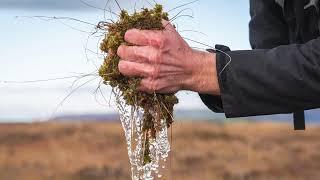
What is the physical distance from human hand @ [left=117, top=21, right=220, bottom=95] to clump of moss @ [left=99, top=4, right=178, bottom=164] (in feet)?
0.17

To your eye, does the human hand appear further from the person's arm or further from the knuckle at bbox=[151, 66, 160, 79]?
the person's arm

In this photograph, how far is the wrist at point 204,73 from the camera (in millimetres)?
3402

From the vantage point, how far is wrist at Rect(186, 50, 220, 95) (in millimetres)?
3402

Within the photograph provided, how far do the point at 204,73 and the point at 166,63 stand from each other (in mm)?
185

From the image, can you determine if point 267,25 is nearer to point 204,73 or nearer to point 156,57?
point 204,73

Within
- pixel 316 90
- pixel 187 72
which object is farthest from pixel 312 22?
pixel 187 72

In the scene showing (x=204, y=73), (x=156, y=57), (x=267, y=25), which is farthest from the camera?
(x=267, y=25)

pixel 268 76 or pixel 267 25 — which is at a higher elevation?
pixel 267 25

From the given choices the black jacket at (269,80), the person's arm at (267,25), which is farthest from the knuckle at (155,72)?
the person's arm at (267,25)

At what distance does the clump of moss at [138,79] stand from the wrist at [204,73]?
0.46 feet

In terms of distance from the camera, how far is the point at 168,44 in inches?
131

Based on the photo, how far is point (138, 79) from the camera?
11.1 ft

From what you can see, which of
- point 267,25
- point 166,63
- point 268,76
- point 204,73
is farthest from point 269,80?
point 267,25

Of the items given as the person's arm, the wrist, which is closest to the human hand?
the wrist
